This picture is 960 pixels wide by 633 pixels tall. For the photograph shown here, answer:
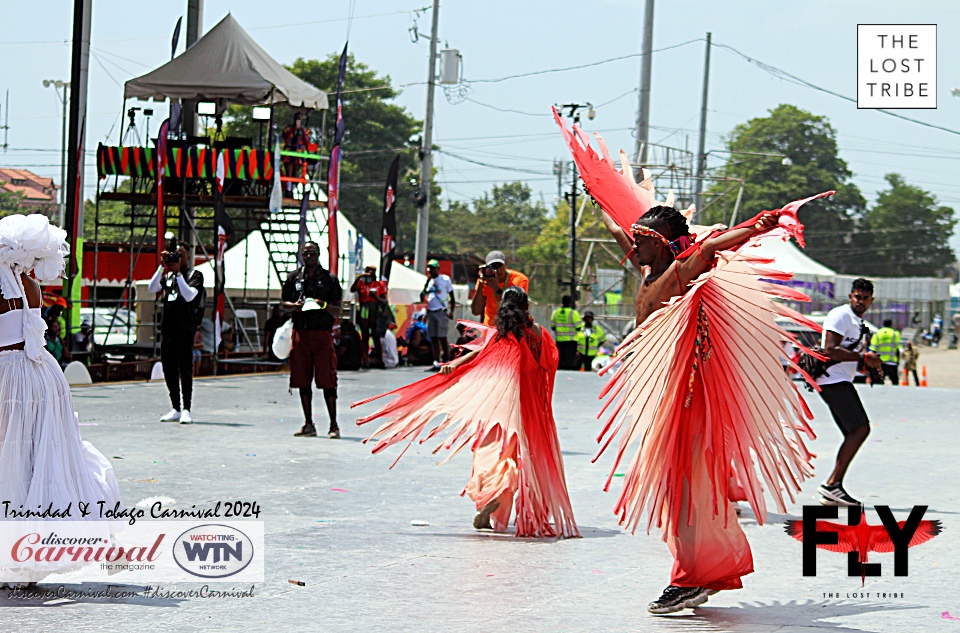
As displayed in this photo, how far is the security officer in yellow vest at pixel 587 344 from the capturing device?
26.2 meters

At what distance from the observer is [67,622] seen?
4.89m

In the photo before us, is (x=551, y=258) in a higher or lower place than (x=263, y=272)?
higher

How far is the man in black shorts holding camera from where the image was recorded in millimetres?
11805

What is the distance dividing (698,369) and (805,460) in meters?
0.61

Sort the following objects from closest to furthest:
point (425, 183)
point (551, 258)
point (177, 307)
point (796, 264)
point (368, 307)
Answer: point (177, 307)
point (368, 307)
point (425, 183)
point (796, 264)
point (551, 258)

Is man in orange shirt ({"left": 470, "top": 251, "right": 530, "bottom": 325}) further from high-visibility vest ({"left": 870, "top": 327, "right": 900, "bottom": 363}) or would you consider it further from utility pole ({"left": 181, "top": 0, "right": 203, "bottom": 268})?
high-visibility vest ({"left": 870, "top": 327, "right": 900, "bottom": 363})

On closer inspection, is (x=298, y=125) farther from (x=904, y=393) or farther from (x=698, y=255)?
(x=698, y=255)

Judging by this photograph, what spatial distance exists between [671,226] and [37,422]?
302 centimetres

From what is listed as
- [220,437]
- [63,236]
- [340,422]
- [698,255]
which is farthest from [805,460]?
[340,422]

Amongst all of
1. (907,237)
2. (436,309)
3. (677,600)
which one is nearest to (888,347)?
(436,309)

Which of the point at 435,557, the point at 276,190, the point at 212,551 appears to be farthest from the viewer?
the point at 276,190

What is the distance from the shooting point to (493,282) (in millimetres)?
9094

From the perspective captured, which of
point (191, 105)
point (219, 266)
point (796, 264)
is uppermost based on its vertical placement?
point (191, 105)

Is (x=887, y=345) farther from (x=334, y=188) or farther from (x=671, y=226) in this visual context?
(x=671, y=226)
